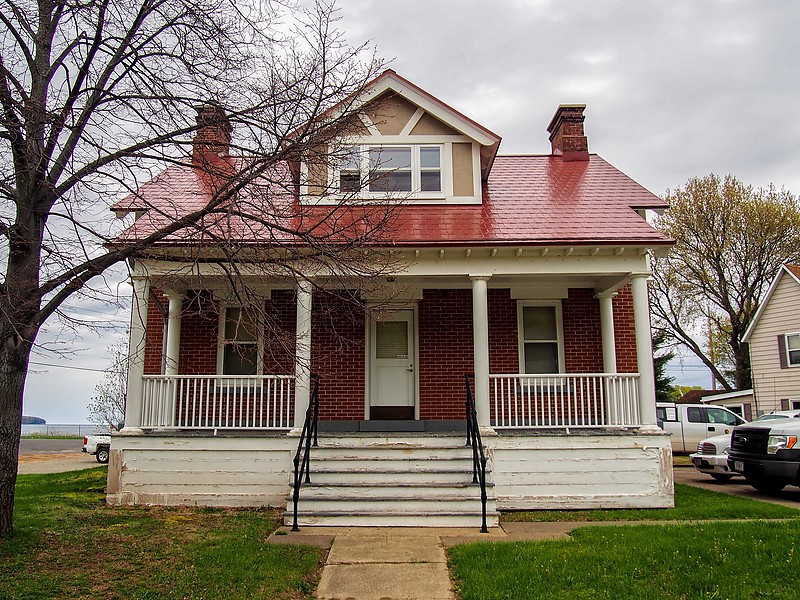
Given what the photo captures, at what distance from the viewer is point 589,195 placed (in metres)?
13.1

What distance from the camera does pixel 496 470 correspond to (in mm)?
10328

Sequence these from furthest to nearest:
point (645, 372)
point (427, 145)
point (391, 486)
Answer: point (427, 145)
point (645, 372)
point (391, 486)

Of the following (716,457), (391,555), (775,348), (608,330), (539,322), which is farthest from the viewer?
(775,348)

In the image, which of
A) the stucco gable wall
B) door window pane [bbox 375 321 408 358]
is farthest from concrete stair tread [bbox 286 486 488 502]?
the stucco gable wall

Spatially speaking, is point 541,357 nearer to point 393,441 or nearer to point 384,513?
point 393,441

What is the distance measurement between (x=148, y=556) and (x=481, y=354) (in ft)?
19.0

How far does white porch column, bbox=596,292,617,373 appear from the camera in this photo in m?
12.7

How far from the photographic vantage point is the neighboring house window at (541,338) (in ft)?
43.8

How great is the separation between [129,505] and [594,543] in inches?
276

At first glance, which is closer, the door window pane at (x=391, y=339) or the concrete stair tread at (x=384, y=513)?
the concrete stair tread at (x=384, y=513)

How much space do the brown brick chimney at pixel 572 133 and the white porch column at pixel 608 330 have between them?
4.06m

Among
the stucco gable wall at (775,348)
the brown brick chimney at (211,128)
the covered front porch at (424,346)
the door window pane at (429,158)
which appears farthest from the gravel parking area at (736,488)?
the brown brick chimney at (211,128)

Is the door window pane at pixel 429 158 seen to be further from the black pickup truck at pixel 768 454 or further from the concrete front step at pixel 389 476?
the black pickup truck at pixel 768 454

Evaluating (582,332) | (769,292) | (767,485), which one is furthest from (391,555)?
(769,292)
